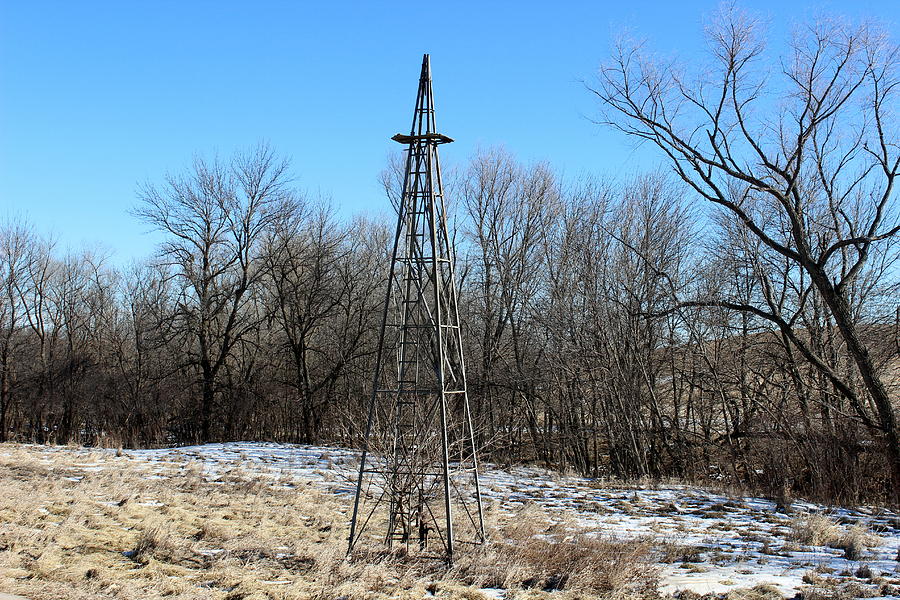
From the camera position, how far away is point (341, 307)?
78.7ft

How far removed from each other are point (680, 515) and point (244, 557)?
6.46 metres

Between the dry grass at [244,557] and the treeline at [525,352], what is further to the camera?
the treeline at [525,352]

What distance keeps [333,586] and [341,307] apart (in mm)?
18535

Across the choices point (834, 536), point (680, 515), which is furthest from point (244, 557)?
point (834, 536)

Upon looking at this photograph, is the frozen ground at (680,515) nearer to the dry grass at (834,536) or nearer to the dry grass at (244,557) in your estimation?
the dry grass at (834,536)

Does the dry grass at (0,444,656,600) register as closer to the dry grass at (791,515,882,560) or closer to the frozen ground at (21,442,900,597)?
the frozen ground at (21,442,900,597)

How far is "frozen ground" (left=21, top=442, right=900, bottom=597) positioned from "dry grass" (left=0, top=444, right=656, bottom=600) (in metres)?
0.70

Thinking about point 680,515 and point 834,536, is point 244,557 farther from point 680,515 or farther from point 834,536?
point 834,536

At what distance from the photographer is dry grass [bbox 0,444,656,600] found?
5.64 meters

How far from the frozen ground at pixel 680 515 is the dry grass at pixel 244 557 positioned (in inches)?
27.6

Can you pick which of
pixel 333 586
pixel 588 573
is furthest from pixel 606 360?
pixel 333 586

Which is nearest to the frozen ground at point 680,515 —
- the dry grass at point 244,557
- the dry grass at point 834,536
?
the dry grass at point 834,536

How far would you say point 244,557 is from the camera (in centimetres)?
672

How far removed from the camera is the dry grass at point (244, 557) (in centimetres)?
564
